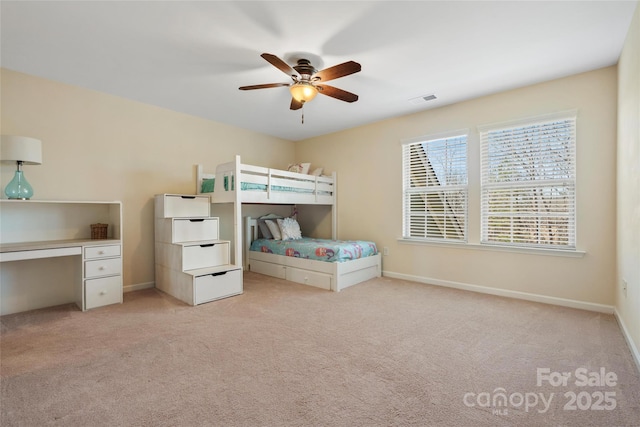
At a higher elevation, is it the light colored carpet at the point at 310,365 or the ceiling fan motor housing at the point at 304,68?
the ceiling fan motor housing at the point at 304,68

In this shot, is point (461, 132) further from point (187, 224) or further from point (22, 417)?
point (22, 417)

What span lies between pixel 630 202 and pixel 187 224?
407 centimetres

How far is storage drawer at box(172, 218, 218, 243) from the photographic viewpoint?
3.46 metres

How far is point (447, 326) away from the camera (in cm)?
254

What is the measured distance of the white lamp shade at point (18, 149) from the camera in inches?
101

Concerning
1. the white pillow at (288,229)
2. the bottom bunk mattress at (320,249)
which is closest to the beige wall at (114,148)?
the white pillow at (288,229)

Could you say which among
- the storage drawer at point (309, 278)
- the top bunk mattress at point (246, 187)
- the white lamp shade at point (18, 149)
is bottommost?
the storage drawer at point (309, 278)

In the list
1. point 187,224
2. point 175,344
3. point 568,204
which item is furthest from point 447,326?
point 187,224

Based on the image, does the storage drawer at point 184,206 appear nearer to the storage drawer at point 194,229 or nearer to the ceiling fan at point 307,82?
the storage drawer at point 194,229

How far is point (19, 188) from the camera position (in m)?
2.72

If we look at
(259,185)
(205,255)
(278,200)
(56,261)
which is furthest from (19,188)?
(278,200)

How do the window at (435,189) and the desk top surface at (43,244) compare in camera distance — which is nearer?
the desk top surface at (43,244)

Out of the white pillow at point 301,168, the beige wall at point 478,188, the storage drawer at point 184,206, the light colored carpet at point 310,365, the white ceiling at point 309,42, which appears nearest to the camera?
the light colored carpet at point 310,365

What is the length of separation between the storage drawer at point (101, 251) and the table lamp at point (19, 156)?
71cm
